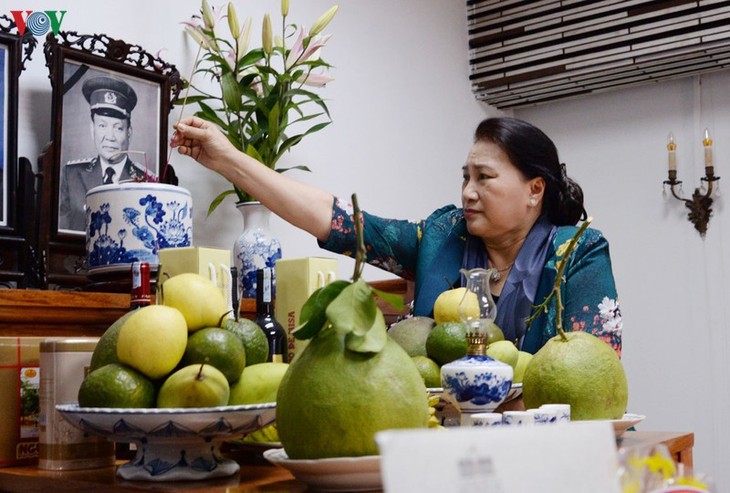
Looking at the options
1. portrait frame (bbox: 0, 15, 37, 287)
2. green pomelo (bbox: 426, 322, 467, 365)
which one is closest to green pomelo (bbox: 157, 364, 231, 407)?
green pomelo (bbox: 426, 322, 467, 365)

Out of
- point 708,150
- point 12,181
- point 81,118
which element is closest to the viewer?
point 12,181

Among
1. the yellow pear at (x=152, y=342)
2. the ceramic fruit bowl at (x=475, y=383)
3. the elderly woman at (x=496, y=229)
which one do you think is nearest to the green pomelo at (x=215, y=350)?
the yellow pear at (x=152, y=342)

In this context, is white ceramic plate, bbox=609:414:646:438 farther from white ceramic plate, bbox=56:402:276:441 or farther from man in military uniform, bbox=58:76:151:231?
man in military uniform, bbox=58:76:151:231

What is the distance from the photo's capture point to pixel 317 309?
0.67m

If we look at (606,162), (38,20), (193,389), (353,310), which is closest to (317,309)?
(353,310)

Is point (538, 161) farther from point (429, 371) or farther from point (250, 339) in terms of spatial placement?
point (250, 339)

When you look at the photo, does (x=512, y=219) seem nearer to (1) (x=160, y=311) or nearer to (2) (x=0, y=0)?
(2) (x=0, y=0)

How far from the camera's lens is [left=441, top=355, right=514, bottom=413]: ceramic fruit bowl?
35.5 inches

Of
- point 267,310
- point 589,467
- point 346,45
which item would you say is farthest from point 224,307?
point 346,45

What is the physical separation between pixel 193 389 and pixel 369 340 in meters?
0.18

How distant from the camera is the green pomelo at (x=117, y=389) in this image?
0.72m

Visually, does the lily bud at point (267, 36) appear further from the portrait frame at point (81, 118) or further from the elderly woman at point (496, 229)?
the elderly woman at point (496, 229)

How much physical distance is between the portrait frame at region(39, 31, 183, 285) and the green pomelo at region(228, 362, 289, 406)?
1.06 meters

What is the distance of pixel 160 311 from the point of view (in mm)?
760
